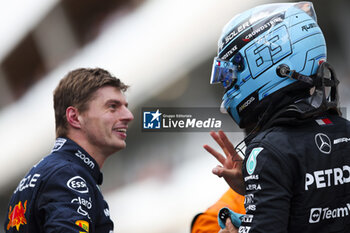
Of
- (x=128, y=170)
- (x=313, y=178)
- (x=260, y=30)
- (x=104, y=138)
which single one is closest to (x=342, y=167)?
(x=313, y=178)

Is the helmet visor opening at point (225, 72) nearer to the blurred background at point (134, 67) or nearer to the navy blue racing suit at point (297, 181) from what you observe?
the navy blue racing suit at point (297, 181)

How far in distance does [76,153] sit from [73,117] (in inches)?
6.7

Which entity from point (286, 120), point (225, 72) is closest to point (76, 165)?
point (225, 72)

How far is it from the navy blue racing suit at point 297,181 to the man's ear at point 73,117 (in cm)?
71

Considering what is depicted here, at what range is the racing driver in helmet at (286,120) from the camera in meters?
0.84

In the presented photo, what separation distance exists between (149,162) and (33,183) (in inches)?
33.8

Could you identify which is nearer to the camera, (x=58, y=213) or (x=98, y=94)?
(x=58, y=213)

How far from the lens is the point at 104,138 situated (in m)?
1.41

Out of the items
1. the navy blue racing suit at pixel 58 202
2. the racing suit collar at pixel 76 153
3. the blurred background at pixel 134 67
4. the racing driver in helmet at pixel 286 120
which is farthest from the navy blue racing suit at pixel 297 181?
the blurred background at pixel 134 67

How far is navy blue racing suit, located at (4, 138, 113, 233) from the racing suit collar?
0.05ft

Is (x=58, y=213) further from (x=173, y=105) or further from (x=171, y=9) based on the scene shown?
(x=171, y=9)

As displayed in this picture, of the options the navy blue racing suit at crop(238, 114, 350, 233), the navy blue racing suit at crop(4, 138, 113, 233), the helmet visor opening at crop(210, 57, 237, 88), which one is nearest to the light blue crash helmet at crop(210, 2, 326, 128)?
the helmet visor opening at crop(210, 57, 237, 88)

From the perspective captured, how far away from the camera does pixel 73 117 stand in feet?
4.59

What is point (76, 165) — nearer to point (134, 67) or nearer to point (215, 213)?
point (215, 213)
